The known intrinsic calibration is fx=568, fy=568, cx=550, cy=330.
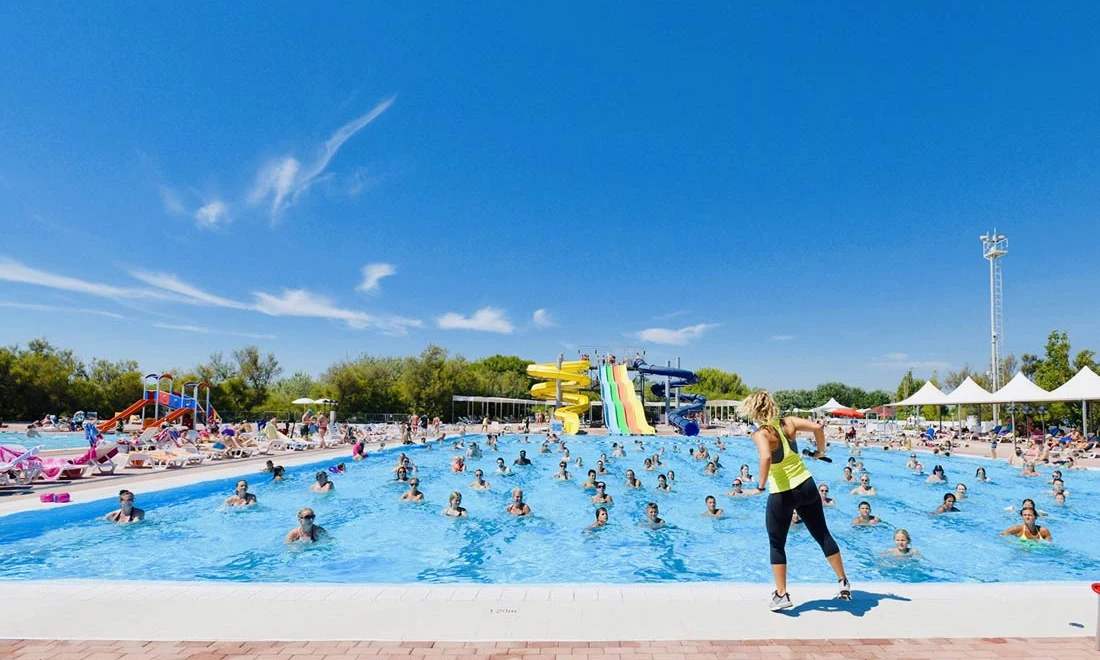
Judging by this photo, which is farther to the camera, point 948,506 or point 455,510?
point 948,506

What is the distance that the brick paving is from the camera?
3.43 meters

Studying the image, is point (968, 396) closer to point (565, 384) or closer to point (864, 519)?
point (565, 384)

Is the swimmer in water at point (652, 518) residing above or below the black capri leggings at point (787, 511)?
below

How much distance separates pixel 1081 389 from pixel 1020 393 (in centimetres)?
317

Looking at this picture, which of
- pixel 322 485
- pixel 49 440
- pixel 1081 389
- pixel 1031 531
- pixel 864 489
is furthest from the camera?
pixel 49 440

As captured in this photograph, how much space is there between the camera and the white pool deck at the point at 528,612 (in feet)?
12.4

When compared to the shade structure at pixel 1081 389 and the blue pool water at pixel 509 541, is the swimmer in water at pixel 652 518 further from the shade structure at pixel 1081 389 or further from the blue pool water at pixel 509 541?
the shade structure at pixel 1081 389

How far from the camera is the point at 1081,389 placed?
2303 centimetres

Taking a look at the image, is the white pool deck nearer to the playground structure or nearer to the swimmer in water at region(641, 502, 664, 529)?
the swimmer in water at region(641, 502, 664, 529)

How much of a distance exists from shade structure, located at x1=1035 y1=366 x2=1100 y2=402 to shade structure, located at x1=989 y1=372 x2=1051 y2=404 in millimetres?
826

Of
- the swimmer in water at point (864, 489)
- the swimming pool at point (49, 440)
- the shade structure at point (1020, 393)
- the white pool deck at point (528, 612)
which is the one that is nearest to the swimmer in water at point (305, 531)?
the white pool deck at point (528, 612)

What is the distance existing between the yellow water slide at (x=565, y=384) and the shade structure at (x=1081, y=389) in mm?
23201

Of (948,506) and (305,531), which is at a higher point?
(305,531)

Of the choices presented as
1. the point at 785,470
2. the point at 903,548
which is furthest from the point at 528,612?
the point at 903,548
